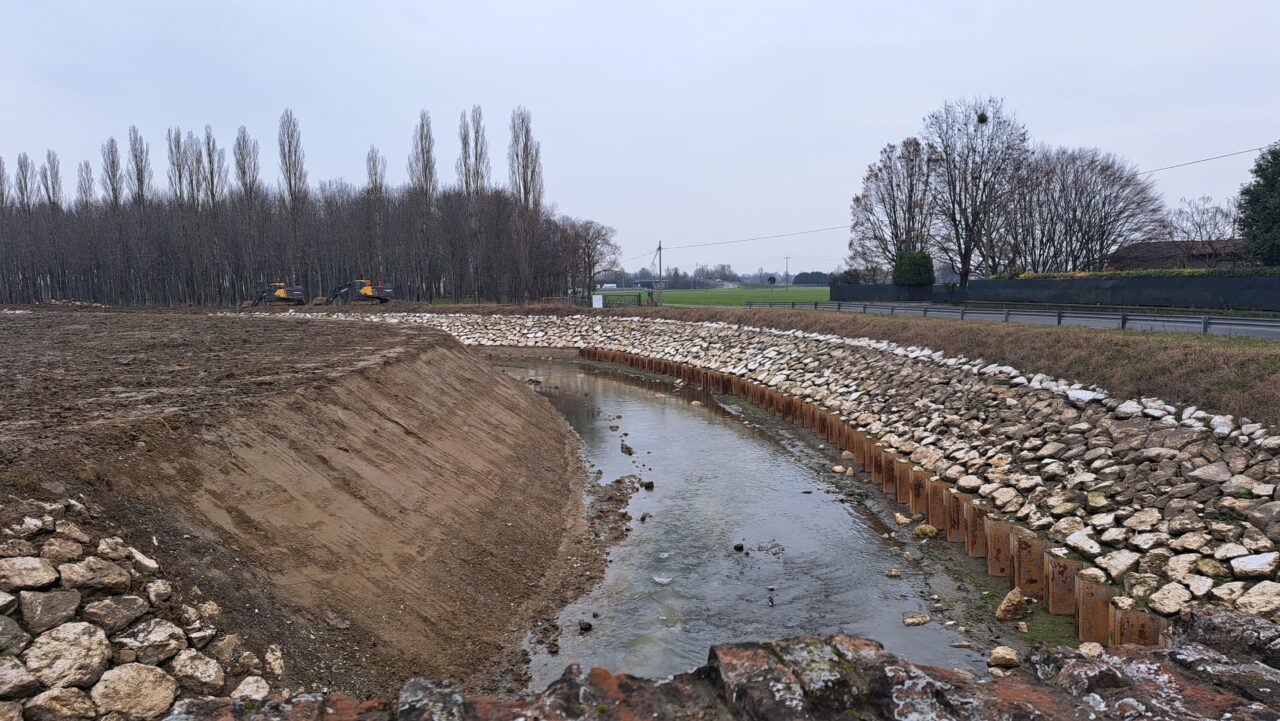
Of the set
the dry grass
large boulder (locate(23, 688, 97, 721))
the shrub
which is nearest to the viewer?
large boulder (locate(23, 688, 97, 721))

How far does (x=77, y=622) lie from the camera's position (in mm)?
5293

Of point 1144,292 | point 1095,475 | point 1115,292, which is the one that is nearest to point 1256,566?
point 1095,475

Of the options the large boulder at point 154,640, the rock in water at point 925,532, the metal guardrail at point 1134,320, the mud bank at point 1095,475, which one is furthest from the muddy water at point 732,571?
the metal guardrail at point 1134,320

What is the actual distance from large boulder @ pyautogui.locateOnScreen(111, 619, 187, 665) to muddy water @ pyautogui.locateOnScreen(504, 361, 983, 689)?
3.77 meters

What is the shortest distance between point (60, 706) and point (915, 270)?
→ 148 feet

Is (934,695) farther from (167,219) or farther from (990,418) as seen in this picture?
(167,219)

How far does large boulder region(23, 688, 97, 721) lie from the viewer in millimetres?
4594

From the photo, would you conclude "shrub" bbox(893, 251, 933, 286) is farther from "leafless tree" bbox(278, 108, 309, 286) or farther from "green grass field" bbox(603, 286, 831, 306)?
"leafless tree" bbox(278, 108, 309, 286)

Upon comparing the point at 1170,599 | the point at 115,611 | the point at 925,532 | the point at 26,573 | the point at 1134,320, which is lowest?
the point at 925,532

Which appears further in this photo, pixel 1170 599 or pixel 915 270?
pixel 915 270

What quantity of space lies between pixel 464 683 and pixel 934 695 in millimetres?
4916

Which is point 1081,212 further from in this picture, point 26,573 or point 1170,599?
point 26,573

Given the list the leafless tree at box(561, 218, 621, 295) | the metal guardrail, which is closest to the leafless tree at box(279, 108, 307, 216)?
the leafless tree at box(561, 218, 621, 295)

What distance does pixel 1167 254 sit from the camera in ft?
175
